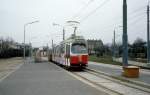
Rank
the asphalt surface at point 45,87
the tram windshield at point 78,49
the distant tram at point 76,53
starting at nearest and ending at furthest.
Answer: the asphalt surface at point 45,87, the distant tram at point 76,53, the tram windshield at point 78,49

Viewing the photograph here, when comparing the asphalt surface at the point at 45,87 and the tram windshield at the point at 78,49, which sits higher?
the tram windshield at the point at 78,49

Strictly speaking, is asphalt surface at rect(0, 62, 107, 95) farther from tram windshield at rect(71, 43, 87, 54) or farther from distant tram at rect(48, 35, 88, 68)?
tram windshield at rect(71, 43, 87, 54)

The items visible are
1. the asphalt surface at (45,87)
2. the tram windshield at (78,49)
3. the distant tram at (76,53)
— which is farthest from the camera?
the tram windshield at (78,49)

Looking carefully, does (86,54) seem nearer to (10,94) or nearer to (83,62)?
(83,62)

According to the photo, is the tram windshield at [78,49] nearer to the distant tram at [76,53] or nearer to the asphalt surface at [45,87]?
the distant tram at [76,53]

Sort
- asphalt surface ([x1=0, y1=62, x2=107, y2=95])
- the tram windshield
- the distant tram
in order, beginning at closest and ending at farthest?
asphalt surface ([x1=0, y1=62, x2=107, y2=95]) < the distant tram < the tram windshield

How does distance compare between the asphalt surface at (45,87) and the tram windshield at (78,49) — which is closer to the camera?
the asphalt surface at (45,87)

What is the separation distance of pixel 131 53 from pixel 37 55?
114 feet

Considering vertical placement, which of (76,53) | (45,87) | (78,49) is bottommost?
(45,87)

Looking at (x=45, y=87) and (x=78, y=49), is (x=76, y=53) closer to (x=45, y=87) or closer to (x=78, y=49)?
(x=78, y=49)

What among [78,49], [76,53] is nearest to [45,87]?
[76,53]

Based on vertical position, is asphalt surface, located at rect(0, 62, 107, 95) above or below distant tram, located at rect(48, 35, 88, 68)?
below

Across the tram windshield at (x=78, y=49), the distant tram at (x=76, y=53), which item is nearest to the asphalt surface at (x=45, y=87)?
the distant tram at (x=76, y=53)

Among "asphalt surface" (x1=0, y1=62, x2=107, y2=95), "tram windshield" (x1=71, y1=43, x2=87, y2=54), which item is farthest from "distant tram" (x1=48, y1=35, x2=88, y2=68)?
"asphalt surface" (x1=0, y1=62, x2=107, y2=95)
